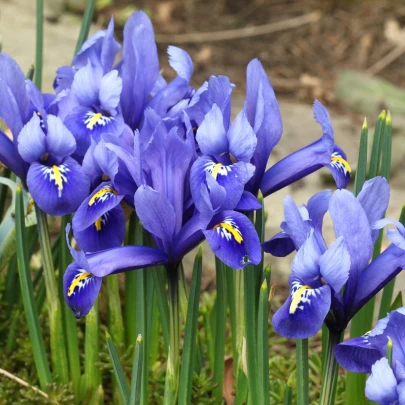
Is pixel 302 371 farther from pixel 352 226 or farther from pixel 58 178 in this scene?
pixel 58 178

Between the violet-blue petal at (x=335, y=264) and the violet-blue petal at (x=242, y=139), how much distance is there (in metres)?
0.32

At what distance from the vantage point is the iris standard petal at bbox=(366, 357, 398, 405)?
1.25 metres

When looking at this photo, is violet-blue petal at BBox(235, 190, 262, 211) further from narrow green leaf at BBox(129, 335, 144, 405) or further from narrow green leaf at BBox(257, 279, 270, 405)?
narrow green leaf at BBox(129, 335, 144, 405)

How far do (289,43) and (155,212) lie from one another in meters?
4.38

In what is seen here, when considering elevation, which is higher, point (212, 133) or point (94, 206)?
point (212, 133)

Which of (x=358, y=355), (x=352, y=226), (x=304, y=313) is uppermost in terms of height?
(x=352, y=226)

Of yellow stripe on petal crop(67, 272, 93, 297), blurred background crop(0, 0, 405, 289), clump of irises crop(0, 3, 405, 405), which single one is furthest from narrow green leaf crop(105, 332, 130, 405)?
blurred background crop(0, 0, 405, 289)

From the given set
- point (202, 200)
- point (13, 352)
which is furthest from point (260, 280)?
point (13, 352)

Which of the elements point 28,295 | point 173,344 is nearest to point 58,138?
point 28,295

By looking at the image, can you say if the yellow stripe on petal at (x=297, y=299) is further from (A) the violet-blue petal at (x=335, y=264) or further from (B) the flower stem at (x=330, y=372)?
(B) the flower stem at (x=330, y=372)

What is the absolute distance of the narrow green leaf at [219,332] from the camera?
1.75 m

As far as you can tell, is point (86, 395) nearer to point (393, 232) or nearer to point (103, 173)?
point (103, 173)

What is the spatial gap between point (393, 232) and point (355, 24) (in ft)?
15.5

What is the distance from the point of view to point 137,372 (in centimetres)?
146
